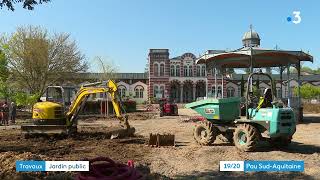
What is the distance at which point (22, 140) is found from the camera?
18.3 metres

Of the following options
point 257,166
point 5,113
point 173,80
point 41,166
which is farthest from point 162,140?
point 173,80

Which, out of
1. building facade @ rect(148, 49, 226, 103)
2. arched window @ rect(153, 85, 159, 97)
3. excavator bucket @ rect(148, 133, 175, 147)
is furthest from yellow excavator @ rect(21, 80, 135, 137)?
arched window @ rect(153, 85, 159, 97)

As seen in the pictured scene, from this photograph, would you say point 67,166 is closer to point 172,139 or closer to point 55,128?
point 172,139

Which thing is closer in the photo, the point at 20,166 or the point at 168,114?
the point at 20,166

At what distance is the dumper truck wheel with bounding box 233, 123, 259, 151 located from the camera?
44.9 ft

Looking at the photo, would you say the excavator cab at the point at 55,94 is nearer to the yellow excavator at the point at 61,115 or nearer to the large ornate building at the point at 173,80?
the yellow excavator at the point at 61,115

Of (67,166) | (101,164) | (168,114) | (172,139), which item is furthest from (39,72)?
(101,164)

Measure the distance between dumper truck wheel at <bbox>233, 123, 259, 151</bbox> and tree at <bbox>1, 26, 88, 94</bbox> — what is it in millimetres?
31599

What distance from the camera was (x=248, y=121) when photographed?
1419cm

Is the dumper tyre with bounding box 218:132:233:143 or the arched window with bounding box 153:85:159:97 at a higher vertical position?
the arched window with bounding box 153:85:159:97

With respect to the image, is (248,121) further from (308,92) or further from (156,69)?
(156,69)

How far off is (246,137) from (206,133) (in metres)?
2.17

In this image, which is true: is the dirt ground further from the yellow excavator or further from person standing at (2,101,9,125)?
person standing at (2,101,9,125)

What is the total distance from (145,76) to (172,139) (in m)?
67.3
